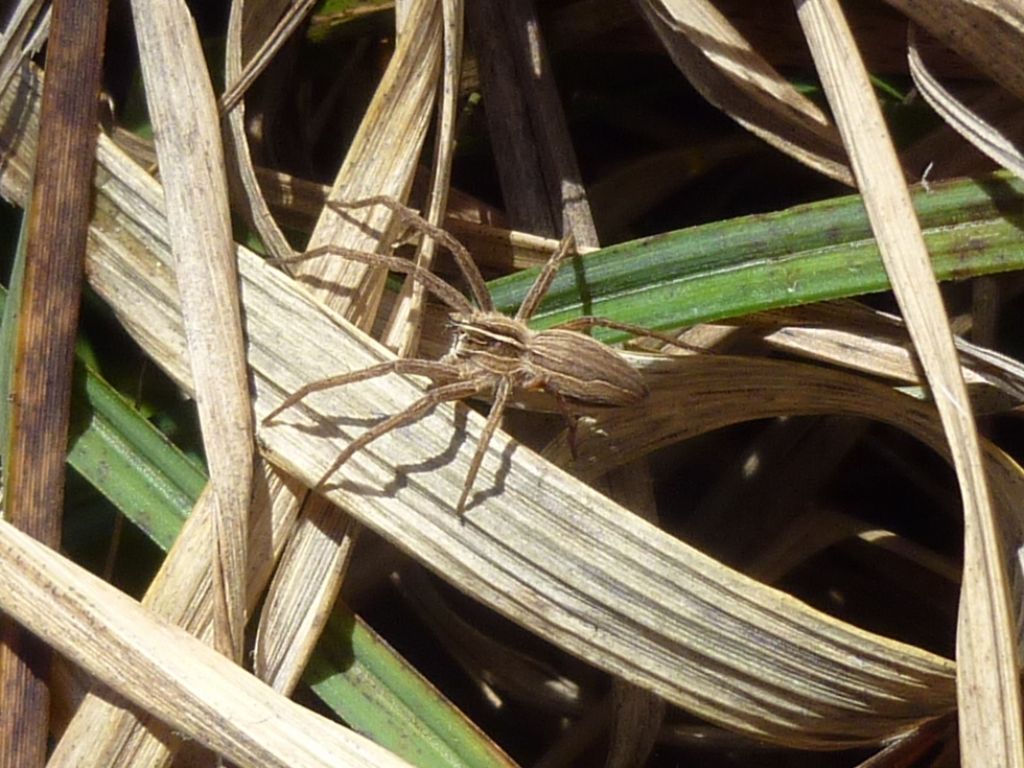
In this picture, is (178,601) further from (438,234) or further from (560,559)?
(438,234)

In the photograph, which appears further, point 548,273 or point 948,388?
point 548,273

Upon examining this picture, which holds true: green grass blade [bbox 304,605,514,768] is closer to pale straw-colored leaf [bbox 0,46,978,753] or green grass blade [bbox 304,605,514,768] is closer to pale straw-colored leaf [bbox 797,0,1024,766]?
pale straw-colored leaf [bbox 0,46,978,753]

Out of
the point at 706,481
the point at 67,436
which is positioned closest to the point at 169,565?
the point at 67,436

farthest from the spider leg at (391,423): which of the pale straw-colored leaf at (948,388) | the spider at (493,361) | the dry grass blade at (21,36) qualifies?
the dry grass blade at (21,36)

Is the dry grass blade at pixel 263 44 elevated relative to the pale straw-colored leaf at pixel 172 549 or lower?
elevated

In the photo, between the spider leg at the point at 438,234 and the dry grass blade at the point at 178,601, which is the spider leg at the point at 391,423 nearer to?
the dry grass blade at the point at 178,601

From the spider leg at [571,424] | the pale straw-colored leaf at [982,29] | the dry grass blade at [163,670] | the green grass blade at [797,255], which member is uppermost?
the pale straw-colored leaf at [982,29]

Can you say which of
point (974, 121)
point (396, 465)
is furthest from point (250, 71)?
point (974, 121)

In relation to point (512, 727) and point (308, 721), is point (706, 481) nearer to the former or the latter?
point (512, 727)
